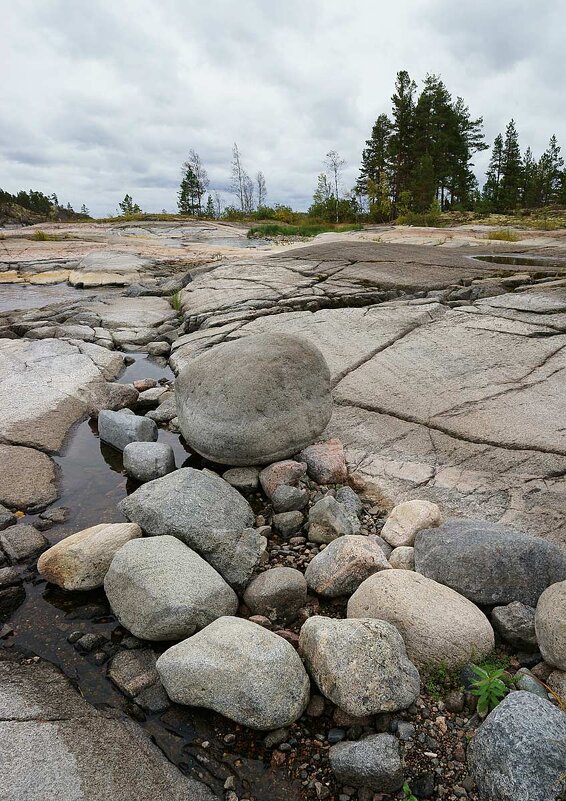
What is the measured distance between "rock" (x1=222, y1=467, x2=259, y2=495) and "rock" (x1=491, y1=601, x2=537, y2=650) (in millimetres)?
1847

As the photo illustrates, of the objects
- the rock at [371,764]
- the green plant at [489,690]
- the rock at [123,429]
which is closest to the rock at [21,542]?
the rock at [123,429]

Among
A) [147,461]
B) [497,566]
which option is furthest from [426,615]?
[147,461]

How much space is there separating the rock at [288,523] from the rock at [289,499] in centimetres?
11

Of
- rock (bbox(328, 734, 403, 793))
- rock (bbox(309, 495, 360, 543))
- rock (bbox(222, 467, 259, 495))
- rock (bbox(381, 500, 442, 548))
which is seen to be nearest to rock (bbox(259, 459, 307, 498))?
rock (bbox(222, 467, 259, 495))

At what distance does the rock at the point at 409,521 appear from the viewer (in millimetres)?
3012

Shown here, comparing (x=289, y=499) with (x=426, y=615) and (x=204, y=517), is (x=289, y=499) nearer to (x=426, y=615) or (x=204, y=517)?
(x=204, y=517)

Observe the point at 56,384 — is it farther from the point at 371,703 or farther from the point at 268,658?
the point at 371,703

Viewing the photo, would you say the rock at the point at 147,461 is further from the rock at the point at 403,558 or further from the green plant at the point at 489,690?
the green plant at the point at 489,690

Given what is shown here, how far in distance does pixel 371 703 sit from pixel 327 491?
67.4 inches

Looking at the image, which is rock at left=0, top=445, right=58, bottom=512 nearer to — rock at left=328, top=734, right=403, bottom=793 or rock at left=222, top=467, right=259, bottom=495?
rock at left=222, top=467, right=259, bottom=495

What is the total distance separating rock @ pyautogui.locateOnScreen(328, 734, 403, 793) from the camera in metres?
1.80

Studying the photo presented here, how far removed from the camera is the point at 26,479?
12.7 ft

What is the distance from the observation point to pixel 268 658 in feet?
7.01

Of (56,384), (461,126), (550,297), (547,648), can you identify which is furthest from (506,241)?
(461,126)
